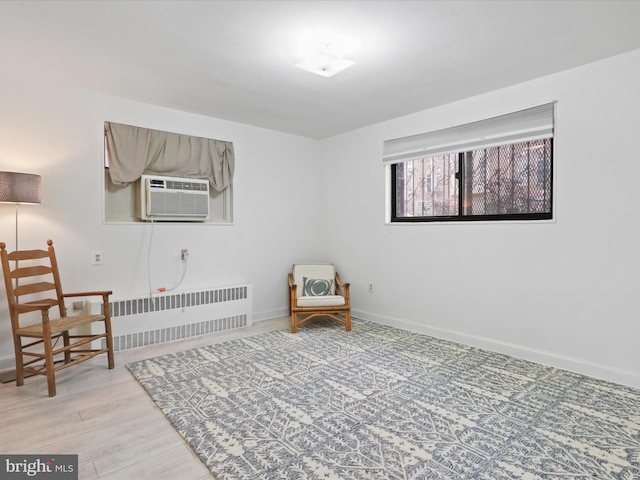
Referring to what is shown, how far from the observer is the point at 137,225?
367cm

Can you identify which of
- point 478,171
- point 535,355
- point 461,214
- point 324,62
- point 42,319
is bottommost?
point 535,355

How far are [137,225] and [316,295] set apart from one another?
2125 millimetres

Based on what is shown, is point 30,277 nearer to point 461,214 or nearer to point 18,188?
point 18,188

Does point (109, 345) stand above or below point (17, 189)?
below

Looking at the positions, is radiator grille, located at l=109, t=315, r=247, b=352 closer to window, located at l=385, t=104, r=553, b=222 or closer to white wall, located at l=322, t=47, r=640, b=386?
white wall, located at l=322, t=47, r=640, b=386

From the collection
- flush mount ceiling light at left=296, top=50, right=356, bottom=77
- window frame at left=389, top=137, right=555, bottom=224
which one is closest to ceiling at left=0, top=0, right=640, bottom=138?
flush mount ceiling light at left=296, top=50, right=356, bottom=77

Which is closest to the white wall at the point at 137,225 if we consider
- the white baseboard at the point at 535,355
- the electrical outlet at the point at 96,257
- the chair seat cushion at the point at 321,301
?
the electrical outlet at the point at 96,257

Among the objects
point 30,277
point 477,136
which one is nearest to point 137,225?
point 30,277

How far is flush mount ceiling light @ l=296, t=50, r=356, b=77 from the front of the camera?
99.4 inches

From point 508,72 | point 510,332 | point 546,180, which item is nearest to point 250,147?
point 508,72

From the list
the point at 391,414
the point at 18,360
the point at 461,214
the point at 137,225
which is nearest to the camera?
the point at 391,414

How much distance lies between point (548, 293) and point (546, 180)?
0.99 metres

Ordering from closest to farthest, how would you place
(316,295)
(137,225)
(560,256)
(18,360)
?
1. (18,360)
2. (560,256)
3. (137,225)
4. (316,295)

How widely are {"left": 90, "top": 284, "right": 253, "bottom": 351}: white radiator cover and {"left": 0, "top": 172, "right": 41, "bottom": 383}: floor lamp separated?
2.87 feet
